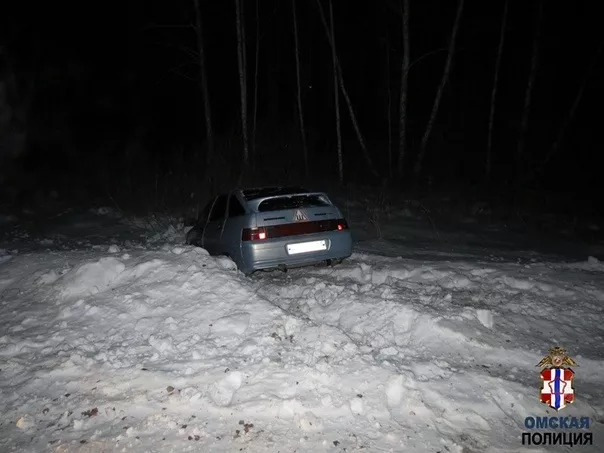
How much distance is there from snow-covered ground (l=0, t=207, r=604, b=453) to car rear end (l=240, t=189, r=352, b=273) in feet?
1.37

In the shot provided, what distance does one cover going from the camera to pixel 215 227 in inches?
292

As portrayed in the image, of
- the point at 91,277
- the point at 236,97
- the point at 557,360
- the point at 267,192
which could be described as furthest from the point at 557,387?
the point at 236,97

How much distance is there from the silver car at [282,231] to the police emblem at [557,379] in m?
3.14

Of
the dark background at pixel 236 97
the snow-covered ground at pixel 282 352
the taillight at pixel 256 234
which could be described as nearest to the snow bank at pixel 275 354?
the snow-covered ground at pixel 282 352

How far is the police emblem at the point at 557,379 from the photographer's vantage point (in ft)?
12.1

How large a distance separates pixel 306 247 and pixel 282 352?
2.26 metres

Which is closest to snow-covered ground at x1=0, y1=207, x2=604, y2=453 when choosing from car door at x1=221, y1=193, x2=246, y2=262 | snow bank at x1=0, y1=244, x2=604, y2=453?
snow bank at x1=0, y1=244, x2=604, y2=453

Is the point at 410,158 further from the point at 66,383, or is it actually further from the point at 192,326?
the point at 66,383

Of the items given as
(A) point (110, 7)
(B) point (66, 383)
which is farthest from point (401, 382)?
(A) point (110, 7)

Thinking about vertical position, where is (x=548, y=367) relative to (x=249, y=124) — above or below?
below

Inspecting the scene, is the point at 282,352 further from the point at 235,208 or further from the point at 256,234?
the point at 235,208

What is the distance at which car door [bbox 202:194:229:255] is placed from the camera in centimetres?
722

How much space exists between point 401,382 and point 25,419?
10.0 ft

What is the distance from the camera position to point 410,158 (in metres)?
20.6
